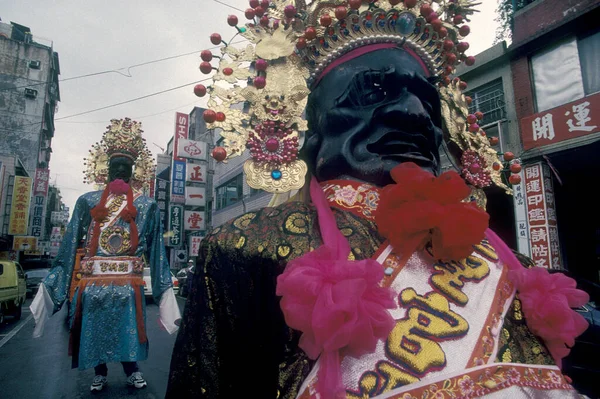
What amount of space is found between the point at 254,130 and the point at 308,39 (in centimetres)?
53

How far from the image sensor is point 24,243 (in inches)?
896

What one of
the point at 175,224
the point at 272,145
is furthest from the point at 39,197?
the point at 272,145

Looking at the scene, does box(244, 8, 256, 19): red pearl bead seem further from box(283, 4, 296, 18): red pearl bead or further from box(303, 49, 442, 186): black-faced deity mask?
box(303, 49, 442, 186): black-faced deity mask

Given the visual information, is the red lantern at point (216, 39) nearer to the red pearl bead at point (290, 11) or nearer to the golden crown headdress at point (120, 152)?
the red pearl bead at point (290, 11)

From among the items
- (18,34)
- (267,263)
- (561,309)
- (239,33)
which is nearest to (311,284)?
(267,263)

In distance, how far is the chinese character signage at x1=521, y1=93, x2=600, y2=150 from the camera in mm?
8594

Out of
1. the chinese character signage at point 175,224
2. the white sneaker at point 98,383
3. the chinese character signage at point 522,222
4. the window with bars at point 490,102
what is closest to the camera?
the white sneaker at point 98,383

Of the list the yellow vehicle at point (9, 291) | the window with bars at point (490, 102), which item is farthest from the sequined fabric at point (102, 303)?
the window with bars at point (490, 102)

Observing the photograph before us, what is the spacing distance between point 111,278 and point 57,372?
6.76 feet

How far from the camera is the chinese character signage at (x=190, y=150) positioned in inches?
607

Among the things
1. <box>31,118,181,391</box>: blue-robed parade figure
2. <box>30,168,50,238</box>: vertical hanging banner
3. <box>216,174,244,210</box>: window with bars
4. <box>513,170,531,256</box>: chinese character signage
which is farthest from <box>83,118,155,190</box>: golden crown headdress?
<box>30,168,50,238</box>: vertical hanging banner

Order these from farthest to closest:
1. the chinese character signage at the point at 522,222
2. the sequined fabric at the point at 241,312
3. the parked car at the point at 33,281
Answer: the parked car at the point at 33,281
the chinese character signage at the point at 522,222
the sequined fabric at the point at 241,312

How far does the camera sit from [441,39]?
2.08m

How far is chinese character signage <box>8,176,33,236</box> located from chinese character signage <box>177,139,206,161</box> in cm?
1024
